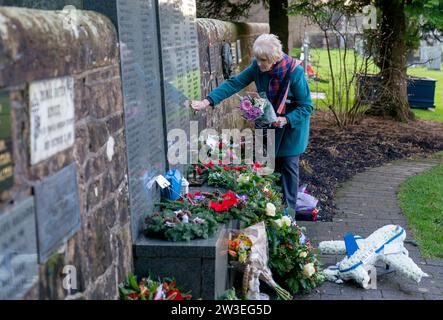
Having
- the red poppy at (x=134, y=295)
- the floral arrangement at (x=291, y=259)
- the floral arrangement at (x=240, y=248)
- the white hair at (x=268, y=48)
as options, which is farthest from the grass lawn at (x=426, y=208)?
the red poppy at (x=134, y=295)

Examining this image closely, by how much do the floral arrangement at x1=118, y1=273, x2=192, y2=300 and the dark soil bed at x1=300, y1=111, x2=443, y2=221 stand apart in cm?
361

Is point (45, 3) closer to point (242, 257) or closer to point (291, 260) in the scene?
point (242, 257)

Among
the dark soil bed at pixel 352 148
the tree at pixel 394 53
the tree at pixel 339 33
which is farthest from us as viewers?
the tree at pixel 394 53

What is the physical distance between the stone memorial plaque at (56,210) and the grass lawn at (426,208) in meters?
3.79

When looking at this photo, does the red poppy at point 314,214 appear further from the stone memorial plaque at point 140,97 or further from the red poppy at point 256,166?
the stone memorial plaque at point 140,97

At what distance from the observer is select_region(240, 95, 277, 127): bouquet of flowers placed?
18.4 ft

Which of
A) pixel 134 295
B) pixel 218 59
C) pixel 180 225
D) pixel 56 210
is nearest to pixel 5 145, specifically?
pixel 56 210

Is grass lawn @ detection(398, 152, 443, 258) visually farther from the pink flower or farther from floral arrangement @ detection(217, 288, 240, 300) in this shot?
floral arrangement @ detection(217, 288, 240, 300)

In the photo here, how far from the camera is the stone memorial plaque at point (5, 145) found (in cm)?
233

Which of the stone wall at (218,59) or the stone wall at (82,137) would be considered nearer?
the stone wall at (82,137)

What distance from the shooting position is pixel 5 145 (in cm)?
236

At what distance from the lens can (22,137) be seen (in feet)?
8.24

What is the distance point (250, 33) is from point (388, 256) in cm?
785
